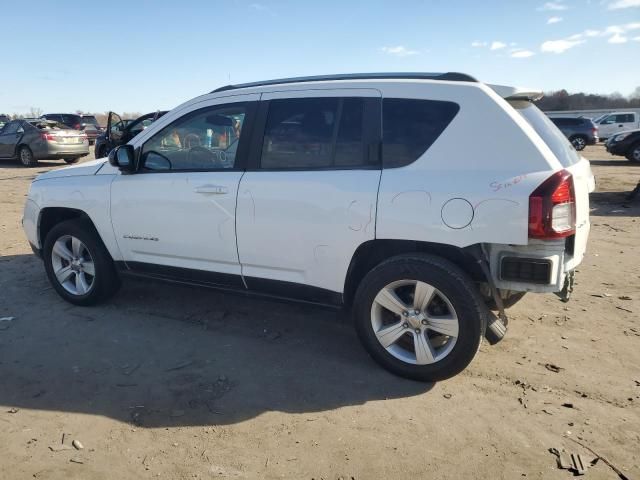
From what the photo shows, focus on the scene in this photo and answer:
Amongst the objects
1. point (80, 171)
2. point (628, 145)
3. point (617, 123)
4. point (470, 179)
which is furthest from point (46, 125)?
point (617, 123)

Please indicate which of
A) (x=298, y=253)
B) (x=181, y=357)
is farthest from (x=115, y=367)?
(x=298, y=253)

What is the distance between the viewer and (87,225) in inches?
179

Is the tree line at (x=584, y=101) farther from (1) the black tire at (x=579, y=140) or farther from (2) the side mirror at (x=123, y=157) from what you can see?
(2) the side mirror at (x=123, y=157)

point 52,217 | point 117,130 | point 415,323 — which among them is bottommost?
point 415,323

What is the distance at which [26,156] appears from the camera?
1675 cm

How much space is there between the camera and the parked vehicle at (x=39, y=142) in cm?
1622

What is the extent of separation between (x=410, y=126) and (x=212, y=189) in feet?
5.11

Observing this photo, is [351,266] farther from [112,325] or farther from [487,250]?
[112,325]

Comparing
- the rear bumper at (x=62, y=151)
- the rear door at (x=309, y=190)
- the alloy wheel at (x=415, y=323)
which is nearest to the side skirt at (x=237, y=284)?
the rear door at (x=309, y=190)

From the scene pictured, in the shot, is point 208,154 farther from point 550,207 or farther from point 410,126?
point 550,207

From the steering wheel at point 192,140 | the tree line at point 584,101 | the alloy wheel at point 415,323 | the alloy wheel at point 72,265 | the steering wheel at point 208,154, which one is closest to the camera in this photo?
the alloy wheel at point 415,323

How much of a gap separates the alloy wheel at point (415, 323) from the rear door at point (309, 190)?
366mm

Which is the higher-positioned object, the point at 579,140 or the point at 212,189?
the point at 212,189

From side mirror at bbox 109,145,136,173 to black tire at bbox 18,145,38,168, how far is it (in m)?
14.9
